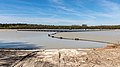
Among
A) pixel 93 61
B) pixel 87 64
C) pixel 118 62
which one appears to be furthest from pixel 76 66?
pixel 118 62

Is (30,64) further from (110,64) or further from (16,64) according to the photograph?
(110,64)

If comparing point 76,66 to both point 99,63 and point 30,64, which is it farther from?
point 30,64

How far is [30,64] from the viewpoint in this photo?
912 centimetres

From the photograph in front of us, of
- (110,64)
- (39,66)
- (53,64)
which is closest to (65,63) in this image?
(53,64)

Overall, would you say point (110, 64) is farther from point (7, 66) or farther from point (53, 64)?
point (7, 66)

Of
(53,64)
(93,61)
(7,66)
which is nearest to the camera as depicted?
(7,66)

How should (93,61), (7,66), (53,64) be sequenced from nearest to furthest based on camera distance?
(7,66), (53,64), (93,61)

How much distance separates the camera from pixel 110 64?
9219 millimetres

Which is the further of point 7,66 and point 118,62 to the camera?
point 118,62

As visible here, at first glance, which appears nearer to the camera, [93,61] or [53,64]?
[53,64]

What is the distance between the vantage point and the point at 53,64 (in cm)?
915

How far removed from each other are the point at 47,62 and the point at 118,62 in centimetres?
297

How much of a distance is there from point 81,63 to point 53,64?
119 centimetres

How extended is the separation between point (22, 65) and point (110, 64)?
351cm
